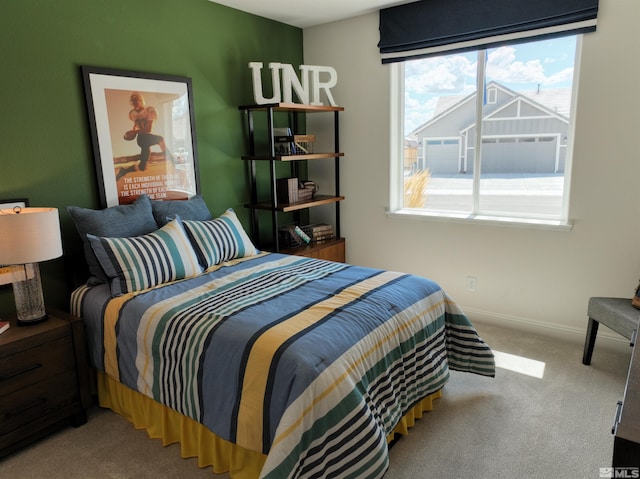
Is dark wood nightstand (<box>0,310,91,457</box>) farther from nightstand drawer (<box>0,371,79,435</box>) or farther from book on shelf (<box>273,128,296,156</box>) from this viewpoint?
book on shelf (<box>273,128,296,156</box>)

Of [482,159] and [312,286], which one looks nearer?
[312,286]

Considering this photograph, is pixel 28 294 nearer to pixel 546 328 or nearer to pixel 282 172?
pixel 282 172

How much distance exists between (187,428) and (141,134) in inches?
74.0

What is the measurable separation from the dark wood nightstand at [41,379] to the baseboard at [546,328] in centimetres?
275

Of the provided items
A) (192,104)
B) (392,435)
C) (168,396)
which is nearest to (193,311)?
(168,396)

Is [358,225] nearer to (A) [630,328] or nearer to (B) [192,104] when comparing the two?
(B) [192,104]

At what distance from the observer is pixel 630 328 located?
7.84 feet

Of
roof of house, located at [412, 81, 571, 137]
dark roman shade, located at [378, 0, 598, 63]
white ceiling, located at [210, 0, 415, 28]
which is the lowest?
roof of house, located at [412, 81, 571, 137]

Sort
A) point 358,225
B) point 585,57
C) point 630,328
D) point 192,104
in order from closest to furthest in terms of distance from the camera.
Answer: point 630,328, point 585,57, point 192,104, point 358,225

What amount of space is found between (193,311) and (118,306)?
46 cm

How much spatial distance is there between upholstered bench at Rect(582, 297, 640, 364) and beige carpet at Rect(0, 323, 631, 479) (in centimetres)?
21

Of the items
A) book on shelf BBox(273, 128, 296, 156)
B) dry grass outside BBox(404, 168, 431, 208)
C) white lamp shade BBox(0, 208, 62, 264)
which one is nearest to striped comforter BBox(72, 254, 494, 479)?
white lamp shade BBox(0, 208, 62, 264)

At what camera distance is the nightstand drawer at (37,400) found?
199 cm

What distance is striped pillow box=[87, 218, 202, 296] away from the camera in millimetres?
2348
